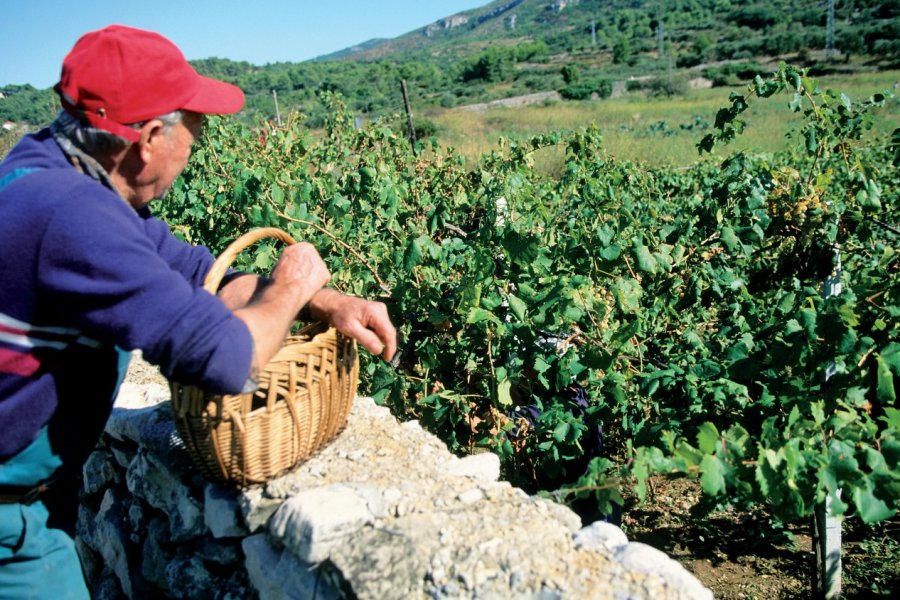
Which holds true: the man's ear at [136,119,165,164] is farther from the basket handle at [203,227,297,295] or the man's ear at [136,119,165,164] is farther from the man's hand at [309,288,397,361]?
the man's hand at [309,288,397,361]

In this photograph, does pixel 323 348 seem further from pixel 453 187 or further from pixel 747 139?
pixel 747 139

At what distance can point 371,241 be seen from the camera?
3426 mm

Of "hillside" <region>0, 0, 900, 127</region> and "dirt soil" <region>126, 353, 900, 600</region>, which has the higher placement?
"dirt soil" <region>126, 353, 900, 600</region>

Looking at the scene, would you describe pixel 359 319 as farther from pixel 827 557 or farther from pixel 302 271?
pixel 827 557

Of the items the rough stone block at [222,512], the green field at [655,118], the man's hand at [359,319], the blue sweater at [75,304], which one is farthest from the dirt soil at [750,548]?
the green field at [655,118]

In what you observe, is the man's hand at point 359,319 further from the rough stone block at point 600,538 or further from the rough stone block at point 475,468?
the rough stone block at point 600,538

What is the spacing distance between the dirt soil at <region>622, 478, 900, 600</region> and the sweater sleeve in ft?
7.45

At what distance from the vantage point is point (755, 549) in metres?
3.03

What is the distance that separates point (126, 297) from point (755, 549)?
2.71 m

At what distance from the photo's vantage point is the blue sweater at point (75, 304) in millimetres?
1277

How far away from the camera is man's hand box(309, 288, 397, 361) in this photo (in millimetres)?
1790

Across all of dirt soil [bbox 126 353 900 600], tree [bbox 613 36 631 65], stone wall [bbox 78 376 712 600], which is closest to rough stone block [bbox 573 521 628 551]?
stone wall [bbox 78 376 712 600]

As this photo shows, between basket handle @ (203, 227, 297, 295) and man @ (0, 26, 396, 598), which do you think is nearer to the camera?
man @ (0, 26, 396, 598)

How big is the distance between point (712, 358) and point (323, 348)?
155 centimetres
